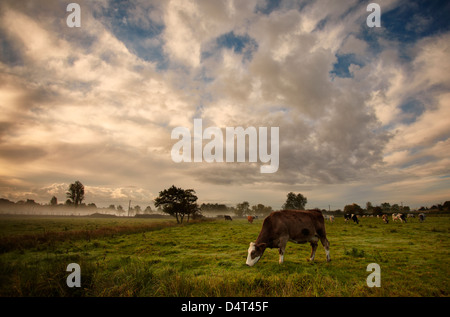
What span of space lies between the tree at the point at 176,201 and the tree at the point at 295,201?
10193 cm

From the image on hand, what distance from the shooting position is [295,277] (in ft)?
22.1

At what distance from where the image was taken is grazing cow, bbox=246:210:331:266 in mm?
9398

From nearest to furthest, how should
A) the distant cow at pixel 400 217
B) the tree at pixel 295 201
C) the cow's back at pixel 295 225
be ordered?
the cow's back at pixel 295 225
the distant cow at pixel 400 217
the tree at pixel 295 201

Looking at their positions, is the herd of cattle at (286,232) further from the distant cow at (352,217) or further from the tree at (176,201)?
the tree at (176,201)

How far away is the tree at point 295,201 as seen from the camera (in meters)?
138

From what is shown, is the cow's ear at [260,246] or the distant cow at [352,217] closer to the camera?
the cow's ear at [260,246]

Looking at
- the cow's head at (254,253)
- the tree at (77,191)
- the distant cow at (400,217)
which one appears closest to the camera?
the cow's head at (254,253)

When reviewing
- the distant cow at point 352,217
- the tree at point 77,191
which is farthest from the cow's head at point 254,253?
the tree at point 77,191

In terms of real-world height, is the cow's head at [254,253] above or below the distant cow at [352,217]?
Result: above

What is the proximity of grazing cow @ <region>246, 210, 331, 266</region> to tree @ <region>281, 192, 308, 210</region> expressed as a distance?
451ft

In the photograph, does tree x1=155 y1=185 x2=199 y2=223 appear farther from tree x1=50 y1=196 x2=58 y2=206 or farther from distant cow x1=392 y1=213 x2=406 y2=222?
tree x1=50 y1=196 x2=58 y2=206

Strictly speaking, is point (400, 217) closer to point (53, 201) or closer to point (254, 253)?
point (254, 253)

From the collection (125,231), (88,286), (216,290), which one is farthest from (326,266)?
(125,231)
